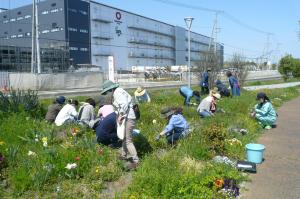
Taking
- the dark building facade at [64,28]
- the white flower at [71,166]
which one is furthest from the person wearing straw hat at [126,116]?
the dark building facade at [64,28]

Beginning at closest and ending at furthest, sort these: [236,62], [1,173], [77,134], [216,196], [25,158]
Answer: [216,196], [1,173], [25,158], [77,134], [236,62]

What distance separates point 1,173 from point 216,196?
11.6 ft

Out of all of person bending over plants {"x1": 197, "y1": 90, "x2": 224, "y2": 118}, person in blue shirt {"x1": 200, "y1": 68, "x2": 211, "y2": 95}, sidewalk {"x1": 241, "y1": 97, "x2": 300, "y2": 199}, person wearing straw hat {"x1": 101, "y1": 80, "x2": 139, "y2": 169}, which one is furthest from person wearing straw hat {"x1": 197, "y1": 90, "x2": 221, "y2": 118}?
person in blue shirt {"x1": 200, "y1": 68, "x2": 211, "y2": 95}

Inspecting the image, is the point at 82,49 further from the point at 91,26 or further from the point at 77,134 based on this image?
the point at 77,134

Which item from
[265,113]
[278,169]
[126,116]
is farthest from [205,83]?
[126,116]

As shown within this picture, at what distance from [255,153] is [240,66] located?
21323 millimetres

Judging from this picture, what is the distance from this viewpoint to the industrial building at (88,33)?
71250mm

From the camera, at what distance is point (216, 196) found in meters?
5.75

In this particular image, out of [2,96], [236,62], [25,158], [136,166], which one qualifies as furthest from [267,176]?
[236,62]

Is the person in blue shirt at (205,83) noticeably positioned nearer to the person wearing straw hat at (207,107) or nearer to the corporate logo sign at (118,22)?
the person wearing straw hat at (207,107)

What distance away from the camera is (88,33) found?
248 ft

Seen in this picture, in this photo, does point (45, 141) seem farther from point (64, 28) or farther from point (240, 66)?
point (64, 28)

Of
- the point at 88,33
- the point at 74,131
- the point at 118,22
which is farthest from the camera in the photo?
the point at 118,22

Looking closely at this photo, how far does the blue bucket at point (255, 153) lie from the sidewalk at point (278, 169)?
15 cm
